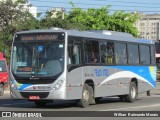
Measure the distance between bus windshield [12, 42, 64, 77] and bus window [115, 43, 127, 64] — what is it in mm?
4568

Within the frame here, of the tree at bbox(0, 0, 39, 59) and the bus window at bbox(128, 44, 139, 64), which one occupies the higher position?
the tree at bbox(0, 0, 39, 59)

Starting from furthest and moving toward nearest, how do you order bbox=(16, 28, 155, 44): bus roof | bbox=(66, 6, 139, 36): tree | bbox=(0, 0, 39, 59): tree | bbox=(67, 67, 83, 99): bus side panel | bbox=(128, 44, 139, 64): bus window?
bbox=(66, 6, 139, 36): tree < bbox=(0, 0, 39, 59): tree < bbox=(128, 44, 139, 64): bus window < bbox=(16, 28, 155, 44): bus roof < bbox=(67, 67, 83, 99): bus side panel

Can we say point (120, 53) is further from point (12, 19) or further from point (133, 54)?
point (12, 19)

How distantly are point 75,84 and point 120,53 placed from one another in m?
4.56

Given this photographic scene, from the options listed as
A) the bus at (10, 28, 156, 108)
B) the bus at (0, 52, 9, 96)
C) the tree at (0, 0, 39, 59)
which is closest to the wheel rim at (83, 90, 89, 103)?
the bus at (10, 28, 156, 108)

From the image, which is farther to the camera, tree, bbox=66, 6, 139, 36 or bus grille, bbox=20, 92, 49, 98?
tree, bbox=66, 6, 139, 36

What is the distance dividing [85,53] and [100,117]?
15.2 ft

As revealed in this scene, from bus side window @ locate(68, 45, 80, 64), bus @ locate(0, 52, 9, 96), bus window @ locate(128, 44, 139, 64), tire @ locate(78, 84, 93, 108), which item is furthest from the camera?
bus @ locate(0, 52, 9, 96)

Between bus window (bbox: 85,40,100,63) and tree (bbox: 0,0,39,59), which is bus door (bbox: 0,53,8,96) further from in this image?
tree (bbox: 0,0,39,59)

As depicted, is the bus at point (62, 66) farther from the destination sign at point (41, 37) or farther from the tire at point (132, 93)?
the tire at point (132, 93)

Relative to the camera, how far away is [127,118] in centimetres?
1546

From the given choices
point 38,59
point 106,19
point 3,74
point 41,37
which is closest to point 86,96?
point 38,59

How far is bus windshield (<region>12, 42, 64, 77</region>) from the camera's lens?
19.1 m

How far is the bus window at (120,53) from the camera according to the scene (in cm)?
2316
